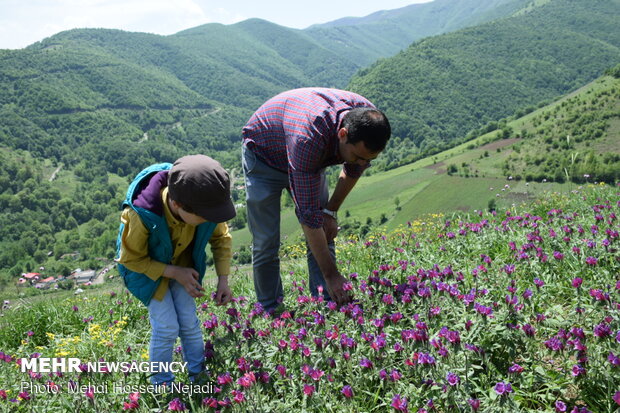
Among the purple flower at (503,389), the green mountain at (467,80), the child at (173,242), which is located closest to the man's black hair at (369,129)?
the child at (173,242)

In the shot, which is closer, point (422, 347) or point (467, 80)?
point (422, 347)

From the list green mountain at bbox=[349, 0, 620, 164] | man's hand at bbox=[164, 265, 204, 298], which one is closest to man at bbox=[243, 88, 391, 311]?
man's hand at bbox=[164, 265, 204, 298]

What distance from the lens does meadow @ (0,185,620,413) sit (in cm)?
259

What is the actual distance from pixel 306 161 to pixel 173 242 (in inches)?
45.5

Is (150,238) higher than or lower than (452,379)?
higher

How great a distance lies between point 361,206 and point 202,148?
366 ft

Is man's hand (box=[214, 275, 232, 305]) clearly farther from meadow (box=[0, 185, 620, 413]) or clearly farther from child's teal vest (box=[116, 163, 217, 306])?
child's teal vest (box=[116, 163, 217, 306])

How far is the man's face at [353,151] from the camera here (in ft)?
10.9

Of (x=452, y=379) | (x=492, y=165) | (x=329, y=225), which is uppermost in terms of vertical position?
(x=329, y=225)

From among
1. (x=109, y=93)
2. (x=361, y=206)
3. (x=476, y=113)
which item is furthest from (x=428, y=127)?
(x=109, y=93)

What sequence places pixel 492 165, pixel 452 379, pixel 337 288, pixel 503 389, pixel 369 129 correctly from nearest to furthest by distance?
pixel 503 389, pixel 452 379, pixel 369 129, pixel 337 288, pixel 492 165

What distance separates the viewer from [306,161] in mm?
3529

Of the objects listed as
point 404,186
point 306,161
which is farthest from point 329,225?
point 404,186

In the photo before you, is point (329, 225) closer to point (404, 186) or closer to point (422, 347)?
point (422, 347)
